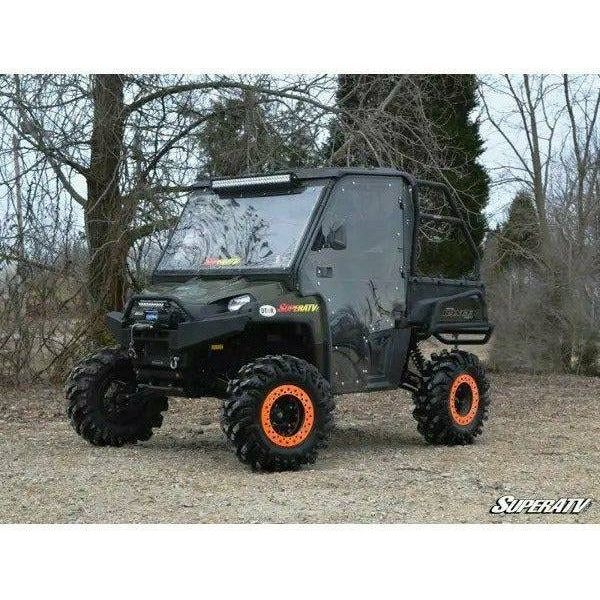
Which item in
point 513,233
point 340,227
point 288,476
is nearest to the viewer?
point 288,476

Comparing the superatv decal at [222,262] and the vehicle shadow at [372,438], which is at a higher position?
the superatv decal at [222,262]

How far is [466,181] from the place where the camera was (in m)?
12.0

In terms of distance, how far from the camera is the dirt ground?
702 centimetres

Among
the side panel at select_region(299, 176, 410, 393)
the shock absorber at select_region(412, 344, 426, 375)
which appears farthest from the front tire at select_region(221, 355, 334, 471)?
the shock absorber at select_region(412, 344, 426, 375)

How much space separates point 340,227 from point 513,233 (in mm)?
4313

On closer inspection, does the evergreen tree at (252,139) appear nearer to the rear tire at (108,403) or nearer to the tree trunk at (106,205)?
the tree trunk at (106,205)

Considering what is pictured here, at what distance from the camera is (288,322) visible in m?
8.24

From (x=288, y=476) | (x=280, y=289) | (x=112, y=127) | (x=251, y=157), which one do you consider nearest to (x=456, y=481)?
(x=288, y=476)

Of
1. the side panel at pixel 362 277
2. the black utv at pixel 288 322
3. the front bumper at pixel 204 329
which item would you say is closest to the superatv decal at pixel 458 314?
the black utv at pixel 288 322

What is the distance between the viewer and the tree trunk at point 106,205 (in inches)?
451

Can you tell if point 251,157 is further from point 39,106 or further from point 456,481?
point 456,481

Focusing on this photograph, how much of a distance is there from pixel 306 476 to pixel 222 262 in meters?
1.69

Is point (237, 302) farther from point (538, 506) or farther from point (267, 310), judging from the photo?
point (538, 506)

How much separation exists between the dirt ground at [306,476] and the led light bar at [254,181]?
6.05ft
